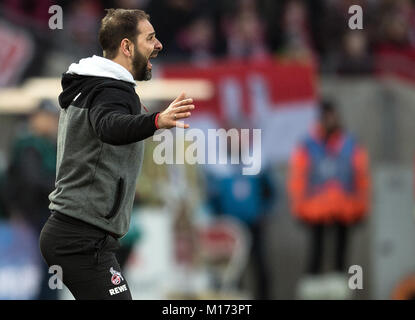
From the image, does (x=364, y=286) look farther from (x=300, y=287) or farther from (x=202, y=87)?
(x=202, y=87)

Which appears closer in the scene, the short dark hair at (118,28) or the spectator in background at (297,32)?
the short dark hair at (118,28)

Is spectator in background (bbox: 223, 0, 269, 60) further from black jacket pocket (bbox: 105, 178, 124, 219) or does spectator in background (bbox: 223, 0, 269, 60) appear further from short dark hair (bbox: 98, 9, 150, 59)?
black jacket pocket (bbox: 105, 178, 124, 219)

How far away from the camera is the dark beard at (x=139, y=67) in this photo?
4.65 metres

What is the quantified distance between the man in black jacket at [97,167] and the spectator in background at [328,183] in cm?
746

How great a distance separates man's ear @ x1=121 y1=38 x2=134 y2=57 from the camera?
15.2 feet

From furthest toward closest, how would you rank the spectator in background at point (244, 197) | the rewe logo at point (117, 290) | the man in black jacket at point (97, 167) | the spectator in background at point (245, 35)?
the spectator in background at point (245, 35) < the spectator in background at point (244, 197) < the rewe logo at point (117, 290) < the man in black jacket at point (97, 167)

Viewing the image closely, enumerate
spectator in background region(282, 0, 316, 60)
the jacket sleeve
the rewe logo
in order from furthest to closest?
Answer: spectator in background region(282, 0, 316, 60), the rewe logo, the jacket sleeve

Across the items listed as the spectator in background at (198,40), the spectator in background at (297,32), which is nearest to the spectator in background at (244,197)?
the spectator in background at (198,40)

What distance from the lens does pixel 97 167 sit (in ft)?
14.7

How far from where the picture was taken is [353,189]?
12.1 m

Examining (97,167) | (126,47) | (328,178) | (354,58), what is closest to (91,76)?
(126,47)

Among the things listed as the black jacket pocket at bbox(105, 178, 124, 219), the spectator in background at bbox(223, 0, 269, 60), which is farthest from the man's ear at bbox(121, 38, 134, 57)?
the spectator in background at bbox(223, 0, 269, 60)

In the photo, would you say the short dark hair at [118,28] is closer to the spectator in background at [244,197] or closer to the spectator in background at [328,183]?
the spectator in background at [244,197]

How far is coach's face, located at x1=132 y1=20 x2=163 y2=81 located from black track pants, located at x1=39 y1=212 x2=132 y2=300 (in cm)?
77
